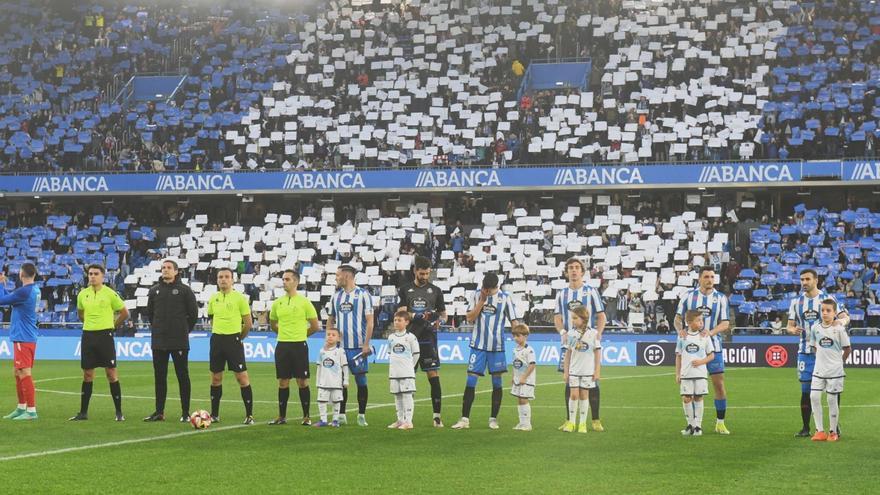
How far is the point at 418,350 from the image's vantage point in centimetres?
1761

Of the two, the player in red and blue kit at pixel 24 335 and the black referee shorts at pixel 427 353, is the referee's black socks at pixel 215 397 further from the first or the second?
the black referee shorts at pixel 427 353

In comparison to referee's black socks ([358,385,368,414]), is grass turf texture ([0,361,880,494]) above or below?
below

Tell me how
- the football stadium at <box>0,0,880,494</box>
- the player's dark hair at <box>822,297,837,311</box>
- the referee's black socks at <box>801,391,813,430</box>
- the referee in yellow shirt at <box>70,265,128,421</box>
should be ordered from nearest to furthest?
the player's dark hair at <box>822,297,837,311</box>
the referee's black socks at <box>801,391,813,430</box>
the referee in yellow shirt at <box>70,265,128,421</box>
the football stadium at <box>0,0,880,494</box>

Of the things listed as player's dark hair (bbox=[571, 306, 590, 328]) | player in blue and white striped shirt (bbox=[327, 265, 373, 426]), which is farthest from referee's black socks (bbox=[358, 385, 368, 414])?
player's dark hair (bbox=[571, 306, 590, 328])

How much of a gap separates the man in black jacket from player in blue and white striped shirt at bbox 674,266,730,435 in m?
7.05

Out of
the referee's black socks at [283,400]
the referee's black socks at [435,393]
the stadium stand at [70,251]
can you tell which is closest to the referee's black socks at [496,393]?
the referee's black socks at [435,393]

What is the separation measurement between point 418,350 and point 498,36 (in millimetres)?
32515

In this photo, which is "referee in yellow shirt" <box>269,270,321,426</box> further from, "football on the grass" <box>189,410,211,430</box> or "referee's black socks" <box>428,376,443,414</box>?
"referee's black socks" <box>428,376,443,414</box>

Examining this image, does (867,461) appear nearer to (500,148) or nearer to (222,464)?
(222,464)

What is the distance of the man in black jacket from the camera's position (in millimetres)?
18391

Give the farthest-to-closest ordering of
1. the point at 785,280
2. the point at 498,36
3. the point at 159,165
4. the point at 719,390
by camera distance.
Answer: the point at 498,36 < the point at 159,165 < the point at 785,280 < the point at 719,390

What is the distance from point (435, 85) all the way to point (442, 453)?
33.3 metres

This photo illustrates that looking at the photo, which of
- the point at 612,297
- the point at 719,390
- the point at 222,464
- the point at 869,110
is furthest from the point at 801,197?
the point at 222,464

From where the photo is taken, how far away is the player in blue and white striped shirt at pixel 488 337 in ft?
57.4
